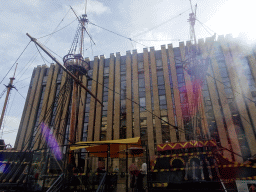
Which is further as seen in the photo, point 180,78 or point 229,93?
point 180,78

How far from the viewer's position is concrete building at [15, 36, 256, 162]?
901 inches

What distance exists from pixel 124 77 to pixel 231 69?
17.5 m

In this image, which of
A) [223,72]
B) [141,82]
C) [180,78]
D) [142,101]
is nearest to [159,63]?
[180,78]

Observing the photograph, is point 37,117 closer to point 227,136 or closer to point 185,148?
point 185,148

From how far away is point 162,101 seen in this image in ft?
86.3

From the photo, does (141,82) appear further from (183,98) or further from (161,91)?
(183,98)

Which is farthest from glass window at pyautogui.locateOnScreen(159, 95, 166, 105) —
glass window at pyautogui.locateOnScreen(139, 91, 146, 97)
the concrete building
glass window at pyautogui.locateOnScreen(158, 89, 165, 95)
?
glass window at pyautogui.locateOnScreen(139, 91, 146, 97)

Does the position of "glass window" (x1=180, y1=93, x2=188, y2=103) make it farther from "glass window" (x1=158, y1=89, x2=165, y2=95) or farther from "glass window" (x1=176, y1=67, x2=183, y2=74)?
"glass window" (x1=176, y1=67, x2=183, y2=74)

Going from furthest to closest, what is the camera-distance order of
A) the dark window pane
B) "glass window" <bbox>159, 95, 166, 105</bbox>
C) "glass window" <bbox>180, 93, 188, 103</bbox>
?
the dark window pane → "glass window" <bbox>159, 95, 166, 105</bbox> → "glass window" <bbox>180, 93, 188, 103</bbox>

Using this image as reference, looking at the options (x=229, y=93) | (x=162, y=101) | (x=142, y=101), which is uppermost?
(x=229, y=93)

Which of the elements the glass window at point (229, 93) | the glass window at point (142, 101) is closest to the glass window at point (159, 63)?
the glass window at point (142, 101)

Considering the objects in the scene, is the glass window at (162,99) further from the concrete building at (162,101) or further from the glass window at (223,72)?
the glass window at (223,72)

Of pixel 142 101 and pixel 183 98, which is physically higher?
pixel 142 101

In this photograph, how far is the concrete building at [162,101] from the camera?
75.1 feet
